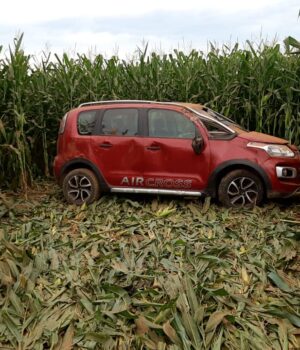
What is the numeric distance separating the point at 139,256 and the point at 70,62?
6.71 metres

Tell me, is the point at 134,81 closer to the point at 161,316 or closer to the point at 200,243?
the point at 200,243

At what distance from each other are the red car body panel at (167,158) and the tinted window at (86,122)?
0.07 metres

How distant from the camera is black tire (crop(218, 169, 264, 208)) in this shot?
24.3ft

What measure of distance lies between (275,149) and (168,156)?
1.65 metres

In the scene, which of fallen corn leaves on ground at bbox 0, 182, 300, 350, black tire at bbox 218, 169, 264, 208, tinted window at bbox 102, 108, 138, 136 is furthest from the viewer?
tinted window at bbox 102, 108, 138, 136

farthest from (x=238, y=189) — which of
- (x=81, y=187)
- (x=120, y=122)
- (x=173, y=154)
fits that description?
(x=81, y=187)

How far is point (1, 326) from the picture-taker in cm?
386

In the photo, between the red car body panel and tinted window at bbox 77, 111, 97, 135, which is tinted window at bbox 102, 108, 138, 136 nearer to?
the red car body panel

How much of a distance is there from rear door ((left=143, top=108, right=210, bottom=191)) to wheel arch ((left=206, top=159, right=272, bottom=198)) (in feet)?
0.40

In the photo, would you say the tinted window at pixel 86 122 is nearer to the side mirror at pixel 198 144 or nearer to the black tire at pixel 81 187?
the black tire at pixel 81 187

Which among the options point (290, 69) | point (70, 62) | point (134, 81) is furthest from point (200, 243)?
point (70, 62)

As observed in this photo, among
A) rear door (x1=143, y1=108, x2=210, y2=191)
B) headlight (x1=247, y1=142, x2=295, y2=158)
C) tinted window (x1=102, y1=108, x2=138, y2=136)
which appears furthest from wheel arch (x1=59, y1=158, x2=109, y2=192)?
headlight (x1=247, y1=142, x2=295, y2=158)

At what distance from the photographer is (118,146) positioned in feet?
26.2

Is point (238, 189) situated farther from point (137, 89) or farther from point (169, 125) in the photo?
point (137, 89)
